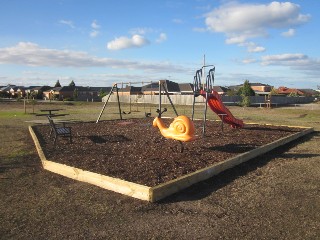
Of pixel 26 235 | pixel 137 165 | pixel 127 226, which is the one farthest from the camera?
pixel 137 165

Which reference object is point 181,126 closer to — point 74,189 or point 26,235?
point 74,189

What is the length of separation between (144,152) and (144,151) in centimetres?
15

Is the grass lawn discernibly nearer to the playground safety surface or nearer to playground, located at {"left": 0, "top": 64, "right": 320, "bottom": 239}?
playground, located at {"left": 0, "top": 64, "right": 320, "bottom": 239}

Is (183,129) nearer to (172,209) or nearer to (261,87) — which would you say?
(172,209)

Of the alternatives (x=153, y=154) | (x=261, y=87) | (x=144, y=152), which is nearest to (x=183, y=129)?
(x=153, y=154)

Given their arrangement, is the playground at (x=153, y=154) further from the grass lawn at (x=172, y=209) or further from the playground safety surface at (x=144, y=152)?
the grass lawn at (x=172, y=209)

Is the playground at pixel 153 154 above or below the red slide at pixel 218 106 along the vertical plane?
below

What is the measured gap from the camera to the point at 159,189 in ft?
19.1

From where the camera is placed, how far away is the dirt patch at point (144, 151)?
722cm

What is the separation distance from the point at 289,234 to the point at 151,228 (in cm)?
192

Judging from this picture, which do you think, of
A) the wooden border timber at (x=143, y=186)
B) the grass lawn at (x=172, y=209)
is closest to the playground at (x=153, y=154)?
the wooden border timber at (x=143, y=186)

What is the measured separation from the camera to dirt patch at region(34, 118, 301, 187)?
23.7ft

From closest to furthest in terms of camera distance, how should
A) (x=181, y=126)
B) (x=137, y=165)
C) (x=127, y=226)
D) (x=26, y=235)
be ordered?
(x=26, y=235) → (x=127, y=226) → (x=137, y=165) → (x=181, y=126)

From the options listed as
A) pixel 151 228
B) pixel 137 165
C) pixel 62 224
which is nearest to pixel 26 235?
pixel 62 224
